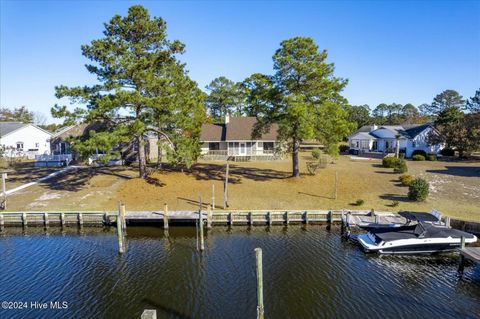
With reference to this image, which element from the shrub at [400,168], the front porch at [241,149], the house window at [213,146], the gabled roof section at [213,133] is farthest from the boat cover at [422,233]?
the house window at [213,146]

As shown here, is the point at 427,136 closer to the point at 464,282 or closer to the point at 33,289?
the point at 464,282

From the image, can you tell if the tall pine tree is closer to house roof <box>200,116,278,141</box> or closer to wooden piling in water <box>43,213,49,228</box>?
wooden piling in water <box>43,213,49,228</box>

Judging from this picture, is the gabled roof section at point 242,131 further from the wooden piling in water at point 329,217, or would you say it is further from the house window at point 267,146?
the wooden piling in water at point 329,217

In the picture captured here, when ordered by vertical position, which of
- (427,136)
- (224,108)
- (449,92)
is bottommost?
(427,136)

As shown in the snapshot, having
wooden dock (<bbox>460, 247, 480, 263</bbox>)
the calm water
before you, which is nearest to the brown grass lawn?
the calm water

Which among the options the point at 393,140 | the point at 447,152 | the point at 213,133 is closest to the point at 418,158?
the point at 447,152

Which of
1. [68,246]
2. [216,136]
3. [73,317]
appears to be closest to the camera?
[73,317]

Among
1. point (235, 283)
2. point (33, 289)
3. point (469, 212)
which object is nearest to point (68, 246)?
point (33, 289)
